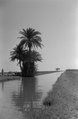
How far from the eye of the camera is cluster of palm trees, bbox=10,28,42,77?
1510 inches

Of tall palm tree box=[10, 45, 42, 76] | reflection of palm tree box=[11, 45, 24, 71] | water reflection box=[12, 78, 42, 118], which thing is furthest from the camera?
reflection of palm tree box=[11, 45, 24, 71]

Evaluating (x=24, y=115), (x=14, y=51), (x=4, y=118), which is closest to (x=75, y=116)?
(x=24, y=115)

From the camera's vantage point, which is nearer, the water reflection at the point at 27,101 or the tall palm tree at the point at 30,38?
the water reflection at the point at 27,101

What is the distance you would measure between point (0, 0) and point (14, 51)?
70.6 ft

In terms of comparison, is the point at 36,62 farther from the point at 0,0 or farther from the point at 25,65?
the point at 0,0

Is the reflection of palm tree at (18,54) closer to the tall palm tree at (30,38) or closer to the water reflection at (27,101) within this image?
the tall palm tree at (30,38)

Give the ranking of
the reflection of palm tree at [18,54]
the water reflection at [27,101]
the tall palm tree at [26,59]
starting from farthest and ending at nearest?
the reflection of palm tree at [18,54], the tall palm tree at [26,59], the water reflection at [27,101]

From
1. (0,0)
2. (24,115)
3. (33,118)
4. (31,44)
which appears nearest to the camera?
(33,118)

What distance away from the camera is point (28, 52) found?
1523 inches

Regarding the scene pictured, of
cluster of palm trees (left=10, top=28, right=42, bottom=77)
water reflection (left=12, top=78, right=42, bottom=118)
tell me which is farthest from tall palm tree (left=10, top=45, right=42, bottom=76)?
water reflection (left=12, top=78, right=42, bottom=118)

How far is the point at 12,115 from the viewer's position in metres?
7.08

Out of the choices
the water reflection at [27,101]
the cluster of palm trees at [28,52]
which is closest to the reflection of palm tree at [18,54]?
the cluster of palm trees at [28,52]

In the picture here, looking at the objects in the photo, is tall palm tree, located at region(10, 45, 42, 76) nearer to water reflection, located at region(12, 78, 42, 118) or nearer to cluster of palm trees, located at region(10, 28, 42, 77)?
cluster of palm trees, located at region(10, 28, 42, 77)

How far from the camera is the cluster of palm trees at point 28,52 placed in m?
38.3
